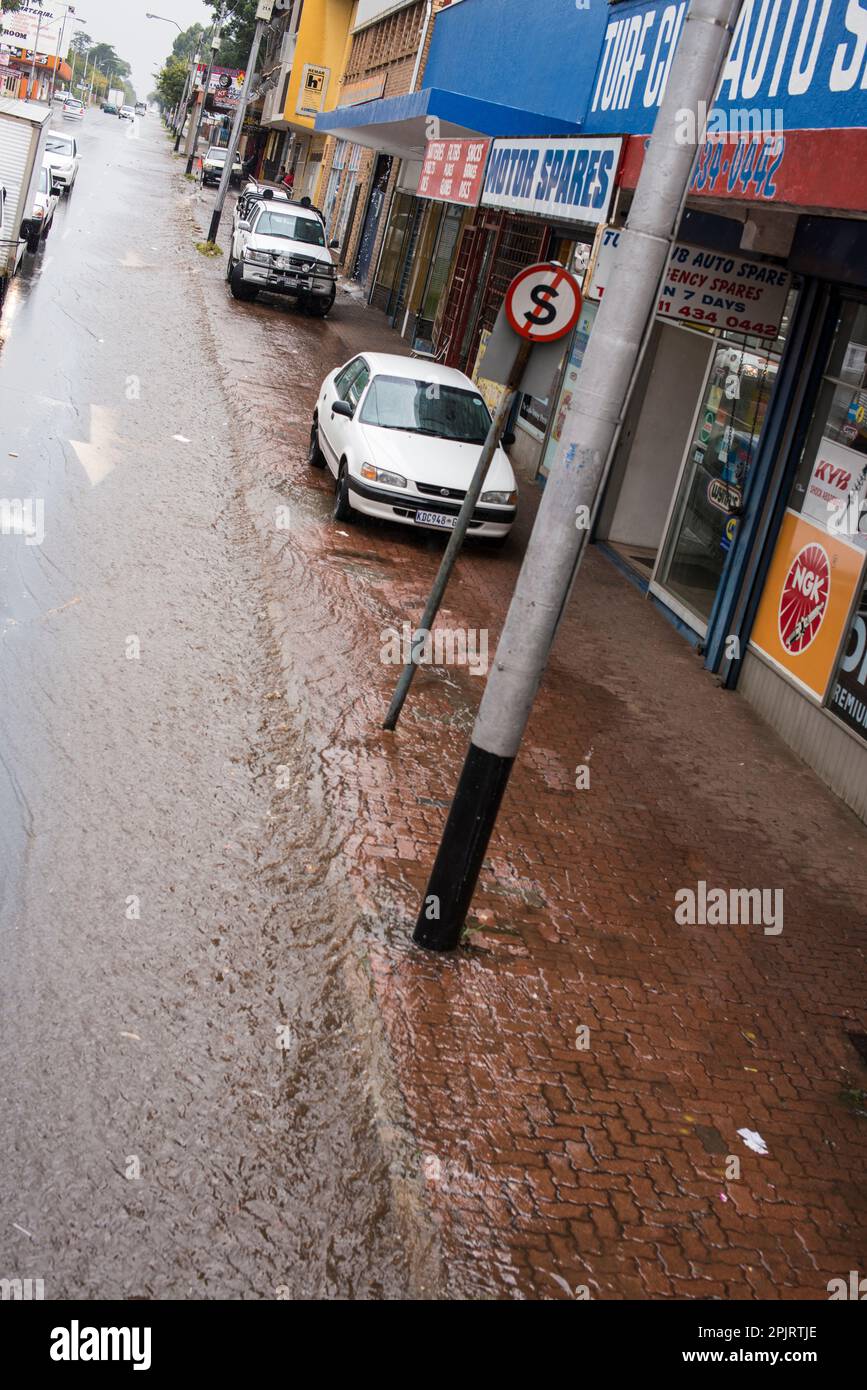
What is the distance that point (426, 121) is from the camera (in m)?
19.9

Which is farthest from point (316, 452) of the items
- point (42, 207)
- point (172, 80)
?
point (172, 80)

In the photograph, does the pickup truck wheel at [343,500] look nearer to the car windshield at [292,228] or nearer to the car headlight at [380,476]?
the car headlight at [380,476]

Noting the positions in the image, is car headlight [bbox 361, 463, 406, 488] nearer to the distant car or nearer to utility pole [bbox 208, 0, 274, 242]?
the distant car

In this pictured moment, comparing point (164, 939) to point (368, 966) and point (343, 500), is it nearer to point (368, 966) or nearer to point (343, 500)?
point (368, 966)

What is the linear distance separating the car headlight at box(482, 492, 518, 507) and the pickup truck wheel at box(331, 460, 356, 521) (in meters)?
1.32

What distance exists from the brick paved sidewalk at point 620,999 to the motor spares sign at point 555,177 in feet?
14.7

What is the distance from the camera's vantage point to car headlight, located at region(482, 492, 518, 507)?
13195mm

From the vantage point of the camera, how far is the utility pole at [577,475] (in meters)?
5.14

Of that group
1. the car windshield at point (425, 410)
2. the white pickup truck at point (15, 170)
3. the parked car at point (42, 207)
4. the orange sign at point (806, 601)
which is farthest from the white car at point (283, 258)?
the orange sign at point (806, 601)

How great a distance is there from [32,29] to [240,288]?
74.5 meters

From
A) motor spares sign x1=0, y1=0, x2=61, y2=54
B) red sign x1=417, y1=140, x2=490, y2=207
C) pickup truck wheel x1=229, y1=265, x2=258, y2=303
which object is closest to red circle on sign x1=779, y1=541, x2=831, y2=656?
red sign x1=417, y1=140, x2=490, y2=207

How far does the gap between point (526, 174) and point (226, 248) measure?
25.1 metres

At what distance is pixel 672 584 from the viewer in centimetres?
1277
